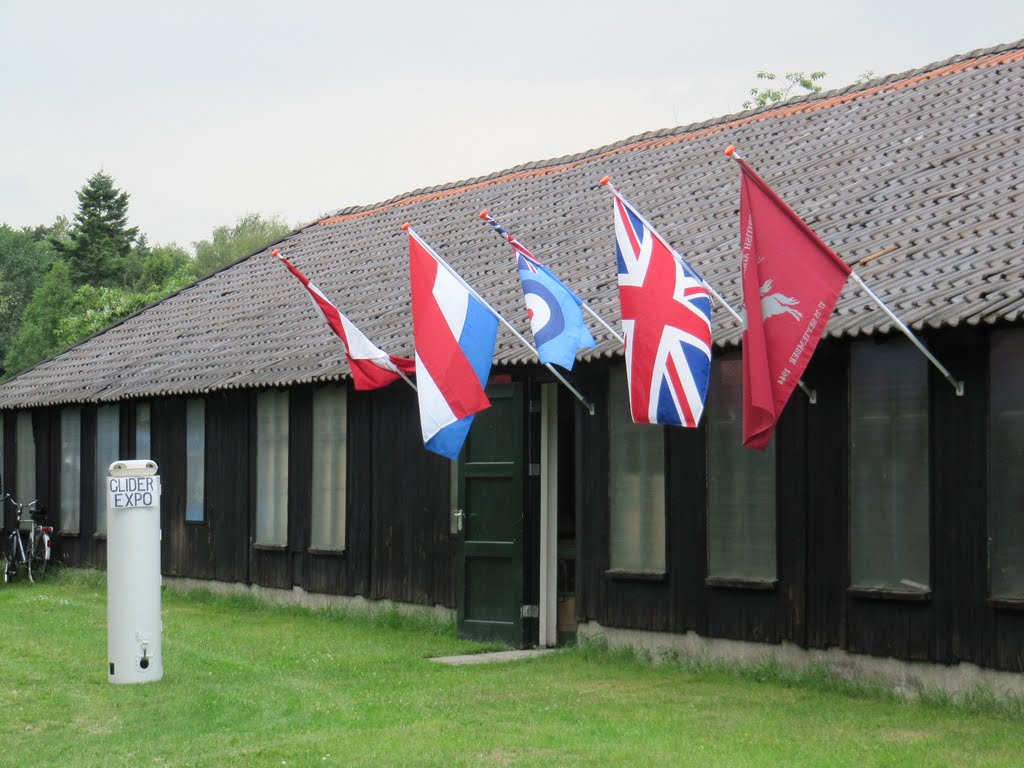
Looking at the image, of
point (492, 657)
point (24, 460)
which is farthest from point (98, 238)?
point (492, 657)

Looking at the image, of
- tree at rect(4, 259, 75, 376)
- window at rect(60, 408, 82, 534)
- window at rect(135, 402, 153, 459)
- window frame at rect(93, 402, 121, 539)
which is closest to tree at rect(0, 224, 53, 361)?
tree at rect(4, 259, 75, 376)

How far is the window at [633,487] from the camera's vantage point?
46.2 feet

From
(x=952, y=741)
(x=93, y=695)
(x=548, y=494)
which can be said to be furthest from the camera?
(x=548, y=494)

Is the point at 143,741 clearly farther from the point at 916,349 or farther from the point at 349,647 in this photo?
the point at 916,349

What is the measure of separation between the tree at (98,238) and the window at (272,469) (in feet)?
224

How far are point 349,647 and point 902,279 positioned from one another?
651 cm

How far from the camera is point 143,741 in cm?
1049

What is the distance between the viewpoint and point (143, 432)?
23109 mm

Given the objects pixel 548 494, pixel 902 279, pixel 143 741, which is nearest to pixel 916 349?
pixel 902 279

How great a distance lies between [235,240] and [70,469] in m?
74.6

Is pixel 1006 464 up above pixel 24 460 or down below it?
above

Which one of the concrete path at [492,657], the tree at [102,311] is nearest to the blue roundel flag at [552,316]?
the concrete path at [492,657]

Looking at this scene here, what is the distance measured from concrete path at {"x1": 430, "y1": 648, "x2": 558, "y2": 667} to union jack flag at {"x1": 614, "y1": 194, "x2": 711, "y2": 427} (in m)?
3.56

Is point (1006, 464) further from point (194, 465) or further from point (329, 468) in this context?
point (194, 465)
